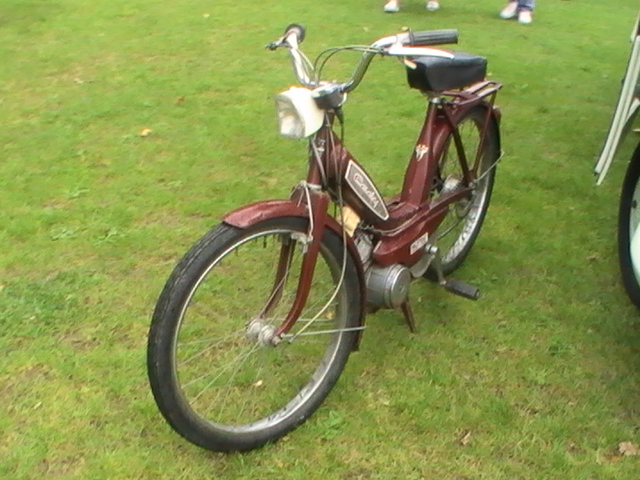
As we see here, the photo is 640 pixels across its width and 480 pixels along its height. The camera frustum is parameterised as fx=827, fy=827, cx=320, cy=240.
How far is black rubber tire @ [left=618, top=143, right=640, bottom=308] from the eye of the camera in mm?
3633

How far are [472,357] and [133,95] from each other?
387 cm

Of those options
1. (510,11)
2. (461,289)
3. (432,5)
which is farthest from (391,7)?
(461,289)

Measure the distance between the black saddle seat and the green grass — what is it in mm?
1025

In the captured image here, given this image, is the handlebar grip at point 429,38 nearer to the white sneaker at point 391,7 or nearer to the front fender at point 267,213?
the front fender at point 267,213

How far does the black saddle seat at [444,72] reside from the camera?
9.92ft

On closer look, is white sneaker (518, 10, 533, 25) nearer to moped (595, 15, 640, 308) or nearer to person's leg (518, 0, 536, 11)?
person's leg (518, 0, 536, 11)

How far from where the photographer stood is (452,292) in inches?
140

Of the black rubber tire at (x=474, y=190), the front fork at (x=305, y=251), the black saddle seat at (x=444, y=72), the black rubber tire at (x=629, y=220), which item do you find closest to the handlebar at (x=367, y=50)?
the black saddle seat at (x=444, y=72)

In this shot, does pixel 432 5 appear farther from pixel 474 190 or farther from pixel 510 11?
pixel 474 190

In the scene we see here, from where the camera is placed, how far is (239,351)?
3271 mm

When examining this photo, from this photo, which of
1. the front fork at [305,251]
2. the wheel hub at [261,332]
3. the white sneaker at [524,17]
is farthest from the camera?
the white sneaker at [524,17]

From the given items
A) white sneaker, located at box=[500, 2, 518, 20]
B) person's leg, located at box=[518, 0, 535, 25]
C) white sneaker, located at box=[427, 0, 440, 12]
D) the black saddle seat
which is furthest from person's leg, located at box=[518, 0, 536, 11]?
the black saddle seat

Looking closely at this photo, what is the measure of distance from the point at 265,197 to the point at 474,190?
1302 mm

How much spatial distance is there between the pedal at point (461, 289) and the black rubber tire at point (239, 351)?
2.00ft
